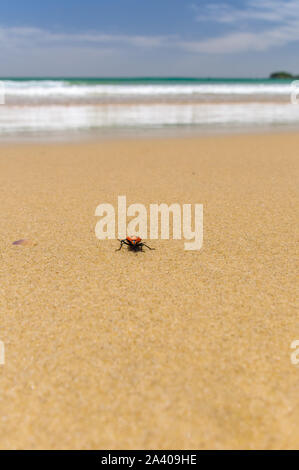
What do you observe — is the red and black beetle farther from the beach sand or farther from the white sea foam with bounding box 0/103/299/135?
the white sea foam with bounding box 0/103/299/135

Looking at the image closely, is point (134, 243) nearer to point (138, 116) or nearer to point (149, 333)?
point (149, 333)

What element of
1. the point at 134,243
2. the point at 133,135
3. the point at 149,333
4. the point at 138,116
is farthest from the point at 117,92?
the point at 149,333

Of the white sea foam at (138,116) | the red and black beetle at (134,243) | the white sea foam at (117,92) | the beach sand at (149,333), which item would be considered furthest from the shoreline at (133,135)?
the white sea foam at (117,92)

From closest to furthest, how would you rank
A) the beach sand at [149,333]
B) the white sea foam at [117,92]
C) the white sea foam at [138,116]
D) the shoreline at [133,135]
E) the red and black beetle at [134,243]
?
the beach sand at [149,333] → the red and black beetle at [134,243] → the shoreline at [133,135] → the white sea foam at [138,116] → the white sea foam at [117,92]

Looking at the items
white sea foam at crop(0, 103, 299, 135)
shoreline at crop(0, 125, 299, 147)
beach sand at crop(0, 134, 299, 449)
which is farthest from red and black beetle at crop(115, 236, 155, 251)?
white sea foam at crop(0, 103, 299, 135)

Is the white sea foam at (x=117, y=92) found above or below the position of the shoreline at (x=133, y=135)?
above

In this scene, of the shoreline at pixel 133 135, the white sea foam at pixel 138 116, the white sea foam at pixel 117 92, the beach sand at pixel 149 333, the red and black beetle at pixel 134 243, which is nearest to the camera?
the beach sand at pixel 149 333

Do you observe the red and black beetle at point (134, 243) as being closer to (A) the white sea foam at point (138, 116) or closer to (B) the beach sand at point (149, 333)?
(B) the beach sand at point (149, 333)
